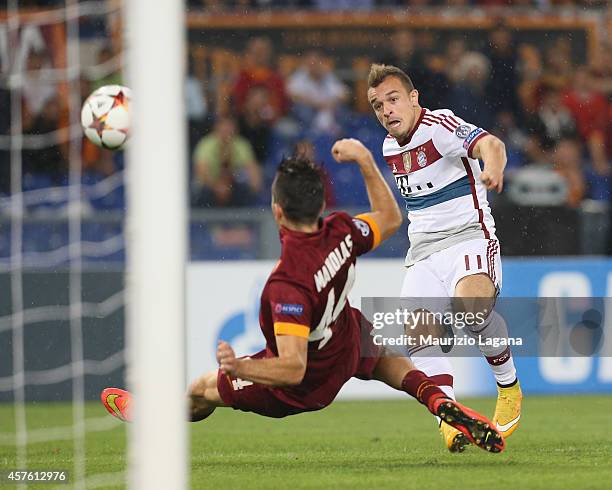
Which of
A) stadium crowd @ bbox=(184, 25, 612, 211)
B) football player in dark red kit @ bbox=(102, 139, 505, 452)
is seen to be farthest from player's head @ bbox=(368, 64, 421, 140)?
stadium crowd @ bbox=(184, 25, 612, 211)

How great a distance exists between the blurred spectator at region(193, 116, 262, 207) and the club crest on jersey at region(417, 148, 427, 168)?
4.39 m

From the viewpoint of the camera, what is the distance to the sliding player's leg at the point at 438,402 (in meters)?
5.55

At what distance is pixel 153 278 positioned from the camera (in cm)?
374

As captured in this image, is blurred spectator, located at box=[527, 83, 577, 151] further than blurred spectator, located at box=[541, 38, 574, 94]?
No

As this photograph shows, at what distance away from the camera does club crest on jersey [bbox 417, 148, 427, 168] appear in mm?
6574

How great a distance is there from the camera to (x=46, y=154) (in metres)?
11.0

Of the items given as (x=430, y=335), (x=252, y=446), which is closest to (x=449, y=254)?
(x=430, y=335)

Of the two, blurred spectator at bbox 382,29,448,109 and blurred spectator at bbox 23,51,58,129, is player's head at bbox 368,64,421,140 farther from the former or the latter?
blurred spectator at bbox 23,51,58,129

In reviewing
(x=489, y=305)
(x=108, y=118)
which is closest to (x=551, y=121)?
(x=489, y=305)

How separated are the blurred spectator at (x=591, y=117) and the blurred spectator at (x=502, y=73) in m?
0.68

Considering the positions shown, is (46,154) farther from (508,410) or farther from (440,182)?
(508,410)

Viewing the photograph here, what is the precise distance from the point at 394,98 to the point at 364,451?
190 centimetres

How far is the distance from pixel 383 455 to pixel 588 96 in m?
6.44

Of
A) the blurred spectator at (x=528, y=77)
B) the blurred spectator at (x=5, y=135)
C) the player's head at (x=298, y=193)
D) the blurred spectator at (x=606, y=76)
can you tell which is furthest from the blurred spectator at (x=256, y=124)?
the player's head at (x=298, y=193)
